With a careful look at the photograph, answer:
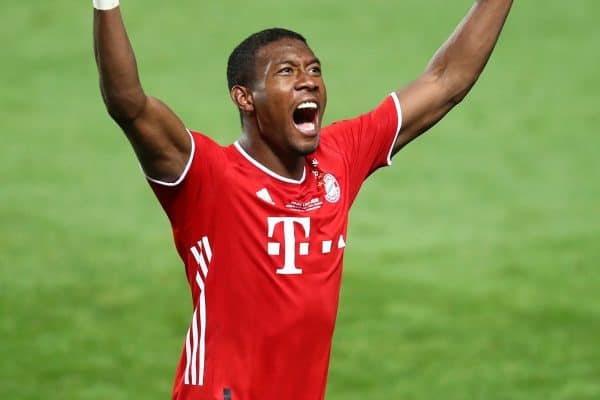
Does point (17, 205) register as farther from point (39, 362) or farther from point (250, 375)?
point (250, 375)

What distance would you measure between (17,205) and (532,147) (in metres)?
4.55

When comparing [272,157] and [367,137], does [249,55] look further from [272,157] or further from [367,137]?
[367,137]

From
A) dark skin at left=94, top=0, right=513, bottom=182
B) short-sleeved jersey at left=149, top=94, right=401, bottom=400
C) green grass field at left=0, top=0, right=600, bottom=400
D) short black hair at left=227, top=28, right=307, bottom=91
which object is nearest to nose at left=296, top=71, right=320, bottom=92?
dark skin at left=94, top=0, right=513, bottom=182

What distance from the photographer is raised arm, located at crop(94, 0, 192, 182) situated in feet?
14.8

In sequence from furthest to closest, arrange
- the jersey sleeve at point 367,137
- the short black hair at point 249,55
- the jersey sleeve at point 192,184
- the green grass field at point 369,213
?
the green grass field at point 369,213, the jersey sleeve at point 367,137, the short black hair at point 249,55, the jersey sleeve at point 192,184

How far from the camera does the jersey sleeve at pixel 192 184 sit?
4.79 metres

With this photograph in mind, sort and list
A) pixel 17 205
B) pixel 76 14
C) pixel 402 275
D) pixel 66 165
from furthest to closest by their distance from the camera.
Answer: pixel 76 14
pixel 66 165
pixel 17 205
pixel 402 275

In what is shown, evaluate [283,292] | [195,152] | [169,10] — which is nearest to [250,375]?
[283,292]

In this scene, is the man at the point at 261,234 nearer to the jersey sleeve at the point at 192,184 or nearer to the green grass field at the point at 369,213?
the jersey sleeve at the point at 192,184

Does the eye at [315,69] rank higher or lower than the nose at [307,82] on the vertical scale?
higher

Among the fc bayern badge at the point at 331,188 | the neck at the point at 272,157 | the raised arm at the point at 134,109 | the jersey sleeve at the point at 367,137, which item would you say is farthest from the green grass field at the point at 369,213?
the raised arm at the point at 134,109

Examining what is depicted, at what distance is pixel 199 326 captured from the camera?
16.3 ft

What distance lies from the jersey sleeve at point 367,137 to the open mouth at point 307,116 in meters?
0.27

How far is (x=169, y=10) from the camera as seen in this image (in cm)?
1481
